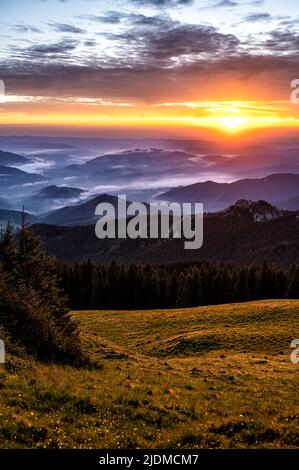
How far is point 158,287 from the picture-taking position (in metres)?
106

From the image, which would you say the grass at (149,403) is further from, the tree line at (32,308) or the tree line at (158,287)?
the tree line at (158,287)

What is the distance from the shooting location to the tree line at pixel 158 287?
334ft

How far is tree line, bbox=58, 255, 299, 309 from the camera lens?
102m

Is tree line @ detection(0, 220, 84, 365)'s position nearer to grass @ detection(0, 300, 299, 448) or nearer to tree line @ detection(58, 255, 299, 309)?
grass @ detection(0, 300, 299, 448)

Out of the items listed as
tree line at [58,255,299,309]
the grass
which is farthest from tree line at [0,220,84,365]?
tree line at [58,255,299,309]

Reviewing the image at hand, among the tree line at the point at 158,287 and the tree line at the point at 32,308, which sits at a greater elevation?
the tree line at the point at 32,308

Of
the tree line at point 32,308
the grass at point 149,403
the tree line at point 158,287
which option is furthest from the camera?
the tree line at point 158,287

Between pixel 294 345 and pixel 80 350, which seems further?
pixel 294 345

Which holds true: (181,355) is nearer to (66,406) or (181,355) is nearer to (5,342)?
(5,342)

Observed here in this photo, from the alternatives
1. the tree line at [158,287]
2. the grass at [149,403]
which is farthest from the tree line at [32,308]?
the tree line at [158,287]

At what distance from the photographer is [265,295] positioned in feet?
344

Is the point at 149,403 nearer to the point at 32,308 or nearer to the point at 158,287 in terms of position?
the point at 32,308
